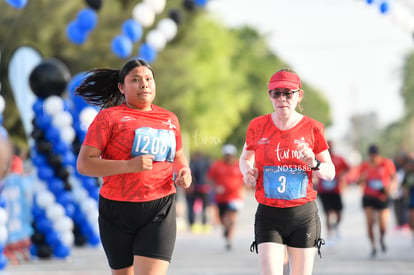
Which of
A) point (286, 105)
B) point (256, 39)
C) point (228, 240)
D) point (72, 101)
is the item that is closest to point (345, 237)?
point (228, 240)

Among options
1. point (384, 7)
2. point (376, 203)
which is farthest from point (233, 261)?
point (384, 7)

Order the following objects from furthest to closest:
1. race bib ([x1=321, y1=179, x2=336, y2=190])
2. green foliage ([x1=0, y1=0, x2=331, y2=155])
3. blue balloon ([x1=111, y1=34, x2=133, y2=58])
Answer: green foliage ([x1=0, y1=0, x2=331, y2=155]) → blue balloon ([x1=111, y1=34, x2=133, y2=58]) → race bib ([x1=321, y1=179, x2=336, y2=190])

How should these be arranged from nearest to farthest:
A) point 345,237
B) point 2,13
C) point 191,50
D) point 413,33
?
point 413,33 < point 345,237 < point 2,13 < point 191,50

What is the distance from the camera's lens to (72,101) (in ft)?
51.0

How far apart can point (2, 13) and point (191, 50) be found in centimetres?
1234

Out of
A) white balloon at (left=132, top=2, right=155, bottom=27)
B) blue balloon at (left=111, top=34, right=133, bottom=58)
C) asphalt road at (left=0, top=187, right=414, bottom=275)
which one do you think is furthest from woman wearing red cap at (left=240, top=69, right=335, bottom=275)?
white balloon at (left=132, top=2, right=155, bottom=27)

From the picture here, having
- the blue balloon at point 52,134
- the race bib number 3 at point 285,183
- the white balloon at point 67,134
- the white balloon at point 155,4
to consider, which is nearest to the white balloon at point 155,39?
the white balloon at point 155,4

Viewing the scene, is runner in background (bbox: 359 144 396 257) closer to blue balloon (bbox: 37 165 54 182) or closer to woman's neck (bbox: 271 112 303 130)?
blue balloon (bbox: 37 165 54 182)

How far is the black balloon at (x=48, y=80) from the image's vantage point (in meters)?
13.8

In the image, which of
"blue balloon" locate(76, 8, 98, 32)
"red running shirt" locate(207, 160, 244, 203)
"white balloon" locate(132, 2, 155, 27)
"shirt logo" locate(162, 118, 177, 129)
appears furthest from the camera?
"white balloon" locate(132, 2, 155, 27)

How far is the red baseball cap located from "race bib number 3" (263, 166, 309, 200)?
0.56 m

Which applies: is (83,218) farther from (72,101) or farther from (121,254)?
(121,254)

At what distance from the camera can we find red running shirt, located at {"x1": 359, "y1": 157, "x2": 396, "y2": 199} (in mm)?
14002

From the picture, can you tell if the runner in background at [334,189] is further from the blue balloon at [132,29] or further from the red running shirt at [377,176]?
the blue balloon at [132,29]
